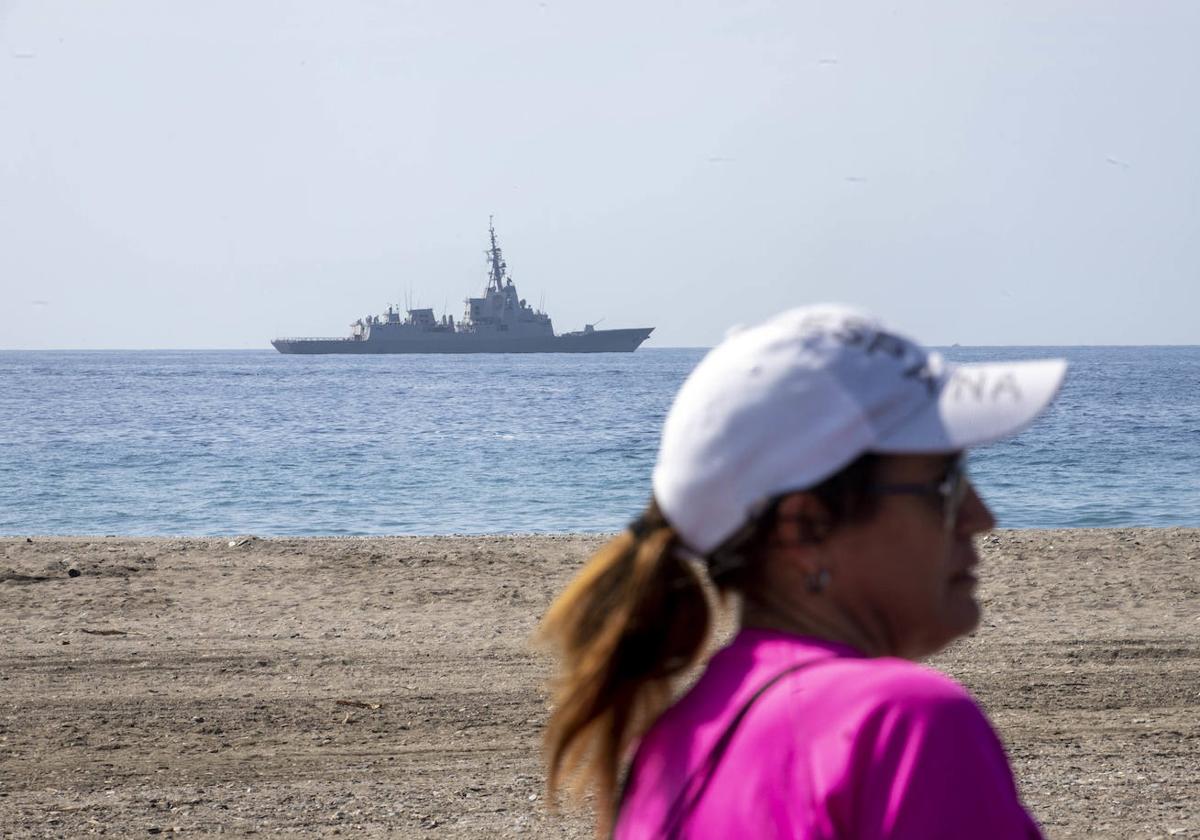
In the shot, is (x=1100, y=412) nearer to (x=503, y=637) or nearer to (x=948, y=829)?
(x=503, y=637)

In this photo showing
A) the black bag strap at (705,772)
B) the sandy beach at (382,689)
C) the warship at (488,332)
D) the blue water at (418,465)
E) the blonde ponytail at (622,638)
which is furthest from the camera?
the warship at (488,332)

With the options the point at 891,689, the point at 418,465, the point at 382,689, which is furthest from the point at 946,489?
the point at 418,465

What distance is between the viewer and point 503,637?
8.05m

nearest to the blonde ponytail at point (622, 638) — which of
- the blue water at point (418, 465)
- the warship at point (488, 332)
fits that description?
the blue water at point (418, 465)

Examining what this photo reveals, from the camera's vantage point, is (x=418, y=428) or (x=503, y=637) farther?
(x=418, y=428)

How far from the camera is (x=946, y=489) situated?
1265 mm

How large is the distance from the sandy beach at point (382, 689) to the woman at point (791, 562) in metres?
3.43

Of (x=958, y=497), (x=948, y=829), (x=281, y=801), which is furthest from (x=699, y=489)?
(x=281, y=801)

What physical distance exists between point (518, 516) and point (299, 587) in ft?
40.9

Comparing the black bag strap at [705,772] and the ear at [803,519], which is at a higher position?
the ear at [803,519]

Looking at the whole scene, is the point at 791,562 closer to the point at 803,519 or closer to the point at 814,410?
the point at 803,519

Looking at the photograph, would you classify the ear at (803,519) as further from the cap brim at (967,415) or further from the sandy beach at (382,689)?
the sandy beach at (382,689)

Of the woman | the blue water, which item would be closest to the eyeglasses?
the woman

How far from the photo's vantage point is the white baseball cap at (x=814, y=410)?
1.21 meters
